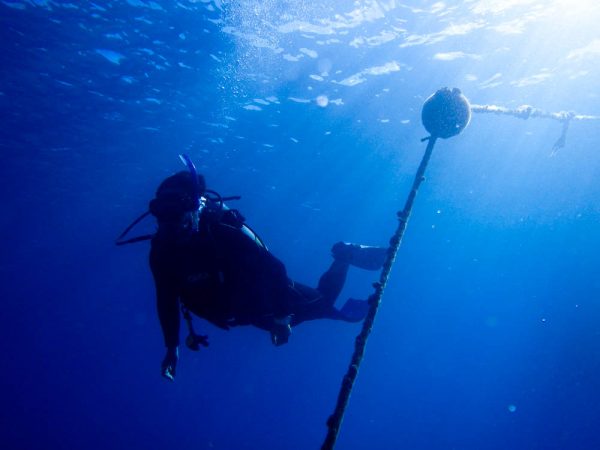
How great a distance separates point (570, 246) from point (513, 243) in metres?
7.24

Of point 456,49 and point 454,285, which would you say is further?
point 454,285

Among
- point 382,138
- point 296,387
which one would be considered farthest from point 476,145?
point 296,387

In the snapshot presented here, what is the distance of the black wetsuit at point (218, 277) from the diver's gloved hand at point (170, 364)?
0.10 metres

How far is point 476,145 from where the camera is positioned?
2316 centimetres

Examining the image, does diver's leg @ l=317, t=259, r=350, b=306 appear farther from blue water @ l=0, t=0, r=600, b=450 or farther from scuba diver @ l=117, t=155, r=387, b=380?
blue water @ l=0, t=0, r=600, b=450

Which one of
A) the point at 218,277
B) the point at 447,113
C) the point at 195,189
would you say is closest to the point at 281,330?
the point at 218,277

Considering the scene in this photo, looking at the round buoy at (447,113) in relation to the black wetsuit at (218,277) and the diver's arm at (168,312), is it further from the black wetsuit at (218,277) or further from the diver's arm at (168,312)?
the diver's arm at (168,312)

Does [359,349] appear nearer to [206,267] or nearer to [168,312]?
[206,267]

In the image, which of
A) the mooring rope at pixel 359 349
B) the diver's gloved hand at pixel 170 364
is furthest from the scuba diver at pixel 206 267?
the mooring rope at pixel 359 349

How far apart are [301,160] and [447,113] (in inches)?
800

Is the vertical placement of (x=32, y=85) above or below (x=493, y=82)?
below

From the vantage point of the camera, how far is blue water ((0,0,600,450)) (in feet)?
41.7

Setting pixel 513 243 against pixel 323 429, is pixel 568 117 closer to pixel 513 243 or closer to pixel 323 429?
pixel 513 243

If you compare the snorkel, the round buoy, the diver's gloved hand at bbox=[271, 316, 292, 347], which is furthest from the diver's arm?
the round buoy
